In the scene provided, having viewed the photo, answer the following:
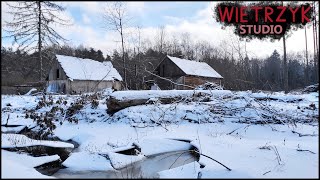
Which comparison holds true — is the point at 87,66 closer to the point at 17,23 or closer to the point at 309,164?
the point at 17,23

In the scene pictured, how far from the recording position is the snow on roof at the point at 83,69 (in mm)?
36250

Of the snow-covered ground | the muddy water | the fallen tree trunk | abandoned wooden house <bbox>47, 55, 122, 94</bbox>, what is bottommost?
the muddy water

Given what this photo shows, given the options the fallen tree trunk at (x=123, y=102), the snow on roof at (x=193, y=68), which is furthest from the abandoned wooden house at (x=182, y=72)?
the fallen tree trunk at (x=123, y=102)

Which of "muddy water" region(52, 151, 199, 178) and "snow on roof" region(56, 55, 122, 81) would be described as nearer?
"muddy water" region(52, 151, 199, 178)

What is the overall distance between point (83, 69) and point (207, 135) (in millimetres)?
31073

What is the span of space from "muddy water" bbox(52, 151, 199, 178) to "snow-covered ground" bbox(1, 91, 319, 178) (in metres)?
0.19

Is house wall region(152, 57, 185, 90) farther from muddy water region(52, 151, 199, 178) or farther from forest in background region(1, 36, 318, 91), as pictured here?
muddy water region(52, 151, 199, 178)

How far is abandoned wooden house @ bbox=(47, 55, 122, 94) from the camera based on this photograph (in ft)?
118

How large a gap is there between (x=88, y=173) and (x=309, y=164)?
3.73 m

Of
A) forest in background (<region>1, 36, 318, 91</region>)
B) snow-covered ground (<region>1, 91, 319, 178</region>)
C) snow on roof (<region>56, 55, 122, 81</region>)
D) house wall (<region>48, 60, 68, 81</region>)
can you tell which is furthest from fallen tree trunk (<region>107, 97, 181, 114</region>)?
house wall (<region>48, 60, 68, 81</region>)

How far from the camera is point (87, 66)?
39.0 m

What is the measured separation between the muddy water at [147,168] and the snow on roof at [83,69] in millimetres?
28831

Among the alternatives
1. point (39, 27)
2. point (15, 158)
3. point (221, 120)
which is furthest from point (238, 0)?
point (39, 27)

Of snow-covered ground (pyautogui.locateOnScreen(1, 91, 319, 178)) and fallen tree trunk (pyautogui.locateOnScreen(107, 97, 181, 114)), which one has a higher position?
fallen tree trunk (pyautogui.locateOnScreen(107, 97, 181, 114))
